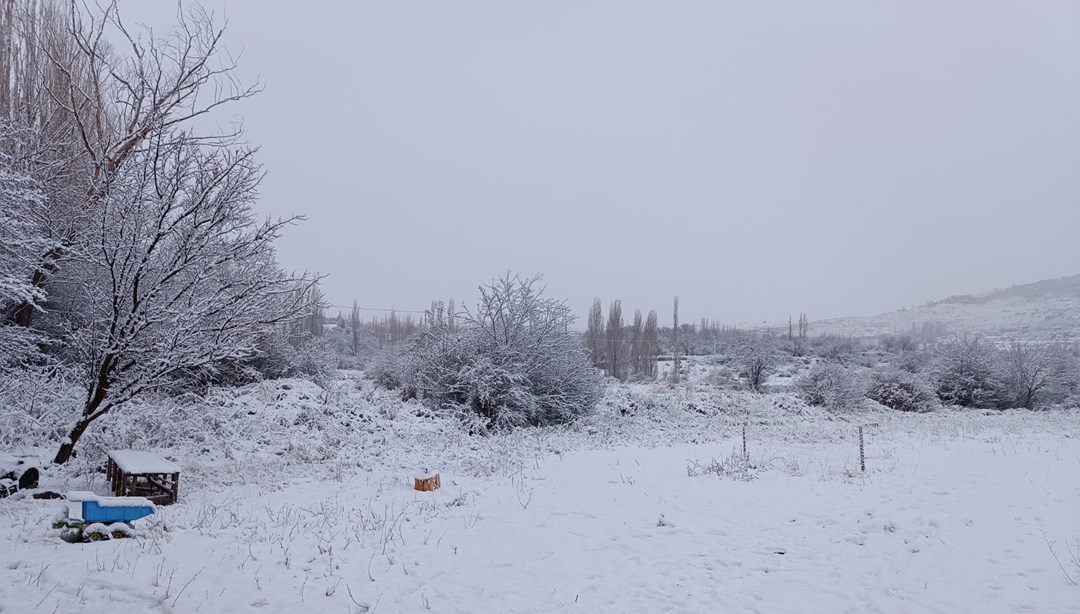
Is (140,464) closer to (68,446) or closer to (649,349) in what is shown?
(68,446)

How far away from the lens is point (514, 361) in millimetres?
19219

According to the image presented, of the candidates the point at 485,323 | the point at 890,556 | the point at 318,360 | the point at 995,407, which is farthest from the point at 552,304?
the point at 995,407

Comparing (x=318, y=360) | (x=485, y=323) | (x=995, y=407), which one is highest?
(x=485, y=323)

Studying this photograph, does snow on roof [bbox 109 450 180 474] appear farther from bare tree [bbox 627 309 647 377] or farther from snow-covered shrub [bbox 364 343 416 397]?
Result: bare tree [bbox 627 309 647 377]

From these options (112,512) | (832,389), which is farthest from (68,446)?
(832,389)

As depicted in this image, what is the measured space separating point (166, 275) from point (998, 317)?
263ft

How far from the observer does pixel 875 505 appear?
8.88 m

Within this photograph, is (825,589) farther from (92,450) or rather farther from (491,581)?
(92,450)

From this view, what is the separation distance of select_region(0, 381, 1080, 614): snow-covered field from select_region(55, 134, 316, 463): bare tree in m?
1.90

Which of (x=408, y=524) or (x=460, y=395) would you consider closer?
(x=408, y=524)

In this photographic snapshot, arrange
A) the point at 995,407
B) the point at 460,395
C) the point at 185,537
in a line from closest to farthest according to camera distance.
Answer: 1. the point at 185,537
2. the point at 460,395
3. the point at 995,407

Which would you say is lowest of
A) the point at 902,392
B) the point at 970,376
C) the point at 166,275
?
the point at 902,392

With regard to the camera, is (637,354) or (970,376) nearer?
(970,376)

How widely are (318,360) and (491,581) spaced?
15.1m
